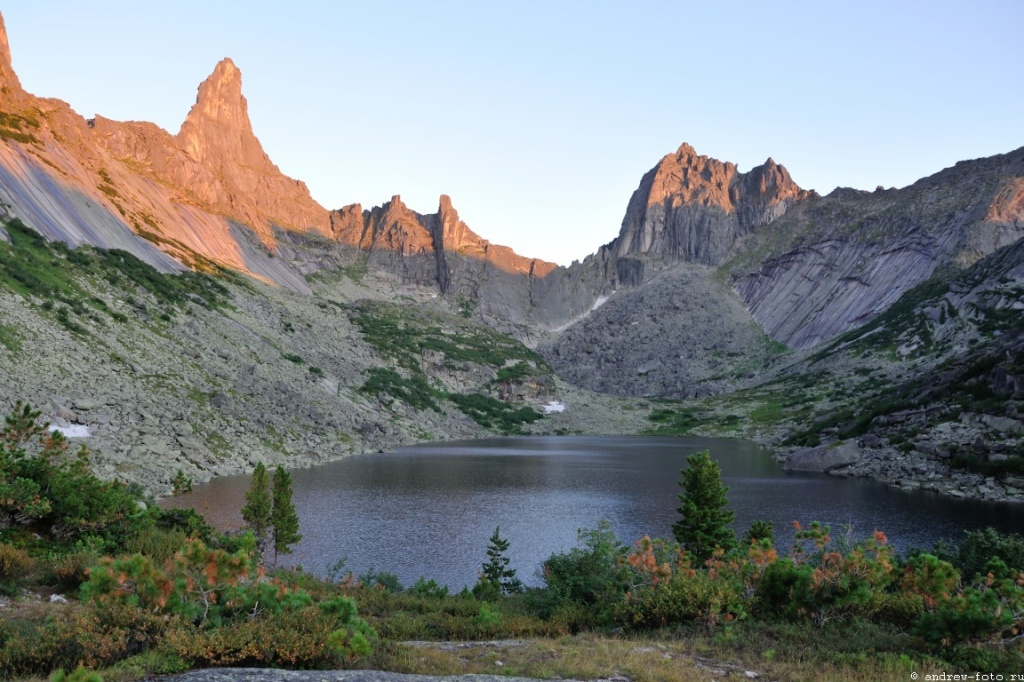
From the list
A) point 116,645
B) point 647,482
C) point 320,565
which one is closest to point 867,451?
point 647,482

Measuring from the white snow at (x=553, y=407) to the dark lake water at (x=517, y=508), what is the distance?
91.7 m

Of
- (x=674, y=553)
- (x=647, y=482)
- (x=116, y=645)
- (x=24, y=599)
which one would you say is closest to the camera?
(x=116, y=645)

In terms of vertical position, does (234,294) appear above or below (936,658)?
above

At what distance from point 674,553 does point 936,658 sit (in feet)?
39.2

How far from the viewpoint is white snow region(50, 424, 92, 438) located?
5422 cm

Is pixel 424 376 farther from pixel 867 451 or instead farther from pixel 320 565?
pixel 320 565

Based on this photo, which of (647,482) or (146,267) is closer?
(647,482)

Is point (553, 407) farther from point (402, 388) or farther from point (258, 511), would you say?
point (258, 511)

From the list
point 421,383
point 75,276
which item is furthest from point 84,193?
point 421,383

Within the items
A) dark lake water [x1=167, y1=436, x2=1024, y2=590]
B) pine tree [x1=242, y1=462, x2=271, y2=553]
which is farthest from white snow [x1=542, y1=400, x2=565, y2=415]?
pine tree [x1=242, y1=462, x2=271, y2=553]

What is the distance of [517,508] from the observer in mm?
59906

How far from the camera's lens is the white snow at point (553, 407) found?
188m

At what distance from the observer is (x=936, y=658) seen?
1404 centimetres

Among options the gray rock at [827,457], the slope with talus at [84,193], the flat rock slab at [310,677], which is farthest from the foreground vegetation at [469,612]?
the slope with talus at [84,193]
